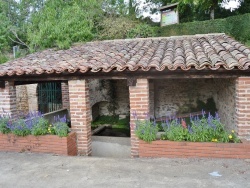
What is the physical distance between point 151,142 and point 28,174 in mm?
2546

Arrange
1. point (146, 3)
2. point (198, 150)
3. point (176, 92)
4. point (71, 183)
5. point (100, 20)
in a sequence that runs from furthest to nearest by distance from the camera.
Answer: point (146, 3), point (100, 20), point (176, 92), point (198, 150), point (71, 183)

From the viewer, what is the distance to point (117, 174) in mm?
4637

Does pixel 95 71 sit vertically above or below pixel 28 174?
above

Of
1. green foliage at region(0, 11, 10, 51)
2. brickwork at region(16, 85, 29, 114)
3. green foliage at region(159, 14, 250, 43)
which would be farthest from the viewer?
green foliage at region(0, 11, 10, 51)

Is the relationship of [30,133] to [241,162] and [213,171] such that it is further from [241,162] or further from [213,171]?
[241,162]

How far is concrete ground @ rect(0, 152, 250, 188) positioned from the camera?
4219 millimetres

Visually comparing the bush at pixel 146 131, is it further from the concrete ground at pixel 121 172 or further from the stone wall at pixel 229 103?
the stone wall at pixel 229 103

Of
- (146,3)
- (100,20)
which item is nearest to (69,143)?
(100,20)

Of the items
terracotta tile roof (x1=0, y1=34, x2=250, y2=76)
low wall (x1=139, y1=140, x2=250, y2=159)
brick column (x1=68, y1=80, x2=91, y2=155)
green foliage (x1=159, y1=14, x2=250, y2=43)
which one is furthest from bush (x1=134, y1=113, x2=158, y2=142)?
green foliage (x1=159, y1=14, x2=250, y2=43)

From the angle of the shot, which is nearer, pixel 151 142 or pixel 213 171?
pixel 213 171

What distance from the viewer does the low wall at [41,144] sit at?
234 inches

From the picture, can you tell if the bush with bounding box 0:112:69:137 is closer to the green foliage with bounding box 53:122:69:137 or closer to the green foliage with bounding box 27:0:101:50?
the green foliage with bounding box 53:122:69:137

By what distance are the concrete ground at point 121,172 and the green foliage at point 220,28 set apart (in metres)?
8.29

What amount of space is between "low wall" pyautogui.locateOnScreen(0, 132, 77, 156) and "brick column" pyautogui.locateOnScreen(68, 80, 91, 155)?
0.18m
